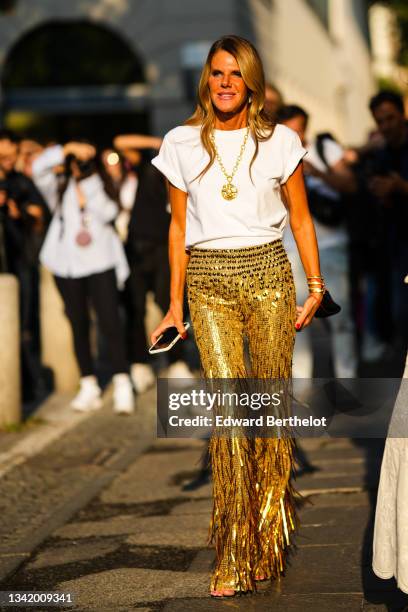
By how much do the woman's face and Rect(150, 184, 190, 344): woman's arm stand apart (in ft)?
1.15

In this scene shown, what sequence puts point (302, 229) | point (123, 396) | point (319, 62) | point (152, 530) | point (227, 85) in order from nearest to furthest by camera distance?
point (227, 85), point (302, 229), point (152, 530), point (123, 396), point (319, 62)

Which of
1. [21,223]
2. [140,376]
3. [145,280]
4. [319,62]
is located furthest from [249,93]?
[319,62]

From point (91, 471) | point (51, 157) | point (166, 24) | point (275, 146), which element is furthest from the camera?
point (166, 24)

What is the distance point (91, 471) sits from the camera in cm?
747

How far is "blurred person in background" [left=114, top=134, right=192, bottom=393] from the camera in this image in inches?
384

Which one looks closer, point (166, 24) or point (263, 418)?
point (263, 418)

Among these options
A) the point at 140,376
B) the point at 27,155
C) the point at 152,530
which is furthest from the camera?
the point at 27,155

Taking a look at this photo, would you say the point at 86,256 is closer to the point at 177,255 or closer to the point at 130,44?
the point at 177,255

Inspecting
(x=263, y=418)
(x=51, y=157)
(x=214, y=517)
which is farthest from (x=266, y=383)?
(x=51, y=157)

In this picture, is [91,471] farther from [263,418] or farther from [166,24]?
[166,24]

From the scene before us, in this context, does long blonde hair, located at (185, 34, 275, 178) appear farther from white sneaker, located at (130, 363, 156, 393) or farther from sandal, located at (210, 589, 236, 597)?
white sneaker, located at (130, 363, 156, 393)

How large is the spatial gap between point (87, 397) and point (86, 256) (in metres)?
0.95

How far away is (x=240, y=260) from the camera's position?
485 cm

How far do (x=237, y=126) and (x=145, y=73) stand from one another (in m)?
19.8
